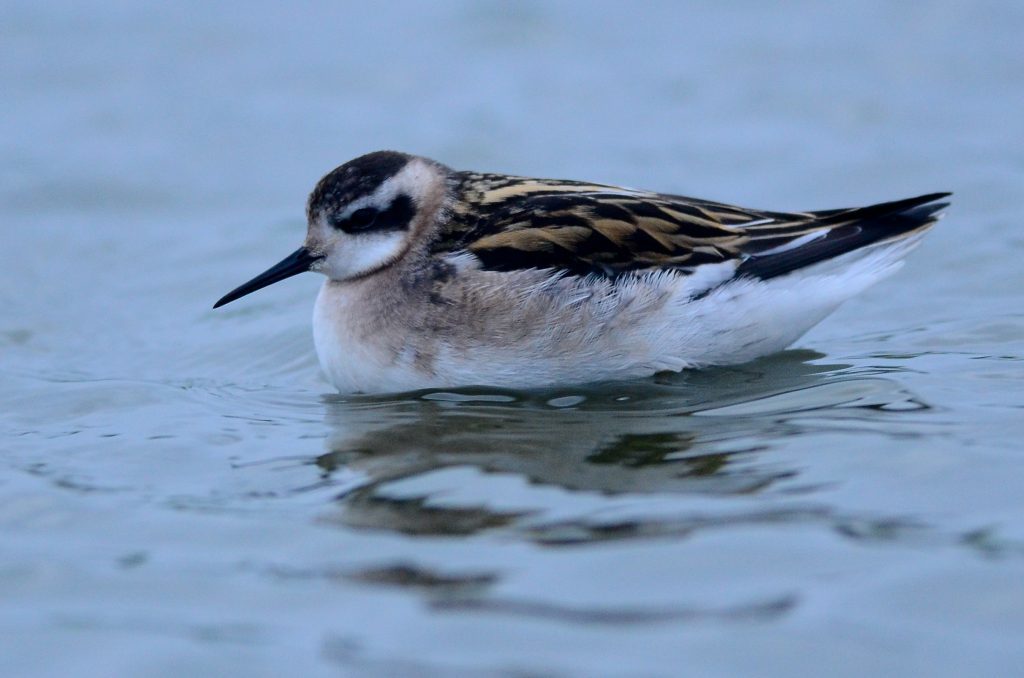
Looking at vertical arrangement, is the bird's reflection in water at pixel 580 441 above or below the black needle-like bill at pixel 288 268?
below

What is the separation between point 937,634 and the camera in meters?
4.61

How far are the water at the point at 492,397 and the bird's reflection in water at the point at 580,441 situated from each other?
3cm

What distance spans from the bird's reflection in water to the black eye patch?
930 millimetres

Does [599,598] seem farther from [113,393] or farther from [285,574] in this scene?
[113,393]

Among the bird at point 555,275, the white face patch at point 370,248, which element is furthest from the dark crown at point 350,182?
the white face patch at point 370,248

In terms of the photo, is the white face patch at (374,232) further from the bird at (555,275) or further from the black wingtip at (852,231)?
the black wingtip at (852,231)

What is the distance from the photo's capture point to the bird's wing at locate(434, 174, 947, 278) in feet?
24.8

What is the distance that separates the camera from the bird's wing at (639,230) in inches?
298

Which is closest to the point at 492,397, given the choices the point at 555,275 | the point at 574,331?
the point at 574,331

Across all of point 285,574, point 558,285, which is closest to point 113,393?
point 558,285

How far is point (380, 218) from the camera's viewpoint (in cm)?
801

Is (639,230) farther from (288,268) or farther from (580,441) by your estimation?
(288,268)

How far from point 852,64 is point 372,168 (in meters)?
6.92

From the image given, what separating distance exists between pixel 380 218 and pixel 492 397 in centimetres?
119
